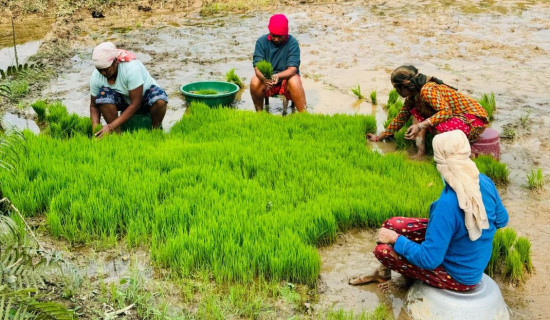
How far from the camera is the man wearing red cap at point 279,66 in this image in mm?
5852

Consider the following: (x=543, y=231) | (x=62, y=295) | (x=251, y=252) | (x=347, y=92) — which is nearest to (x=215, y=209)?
(x=251, y=252)

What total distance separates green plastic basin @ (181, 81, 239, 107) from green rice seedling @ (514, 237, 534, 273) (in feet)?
11.7

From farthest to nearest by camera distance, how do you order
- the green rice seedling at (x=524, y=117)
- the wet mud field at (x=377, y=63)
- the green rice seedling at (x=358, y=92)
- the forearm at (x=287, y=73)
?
the green rice seedling at (x=358, y=92)
the forearm at (x=287, y=73)
the green rice seedling at (x=524, y=117)
the wet mud field at (x=377, y=63)

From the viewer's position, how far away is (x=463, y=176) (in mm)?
2527

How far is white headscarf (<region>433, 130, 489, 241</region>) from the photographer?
2.52 m

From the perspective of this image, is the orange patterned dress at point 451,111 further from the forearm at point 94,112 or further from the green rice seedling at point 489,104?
the forearm at point 94,112

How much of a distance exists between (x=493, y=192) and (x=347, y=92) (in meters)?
4.35

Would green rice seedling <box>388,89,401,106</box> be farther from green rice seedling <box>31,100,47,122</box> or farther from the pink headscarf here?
green rice seedling <box>31,100,47,122</box>

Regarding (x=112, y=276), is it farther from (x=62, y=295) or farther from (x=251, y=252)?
(x=251, y=252)

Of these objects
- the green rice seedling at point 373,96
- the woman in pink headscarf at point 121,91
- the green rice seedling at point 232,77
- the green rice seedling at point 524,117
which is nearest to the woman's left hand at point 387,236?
the woman in pink headscarf at point 121,91

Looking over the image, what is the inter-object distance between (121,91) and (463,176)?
3.64m

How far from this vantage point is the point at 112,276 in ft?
11.1

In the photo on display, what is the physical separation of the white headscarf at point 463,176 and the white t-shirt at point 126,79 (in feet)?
10.8

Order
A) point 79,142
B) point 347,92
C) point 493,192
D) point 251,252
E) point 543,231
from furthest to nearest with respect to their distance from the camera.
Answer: point 347,92 → point 79,142 → point 543,231 → point 251,252 → point 493,192
